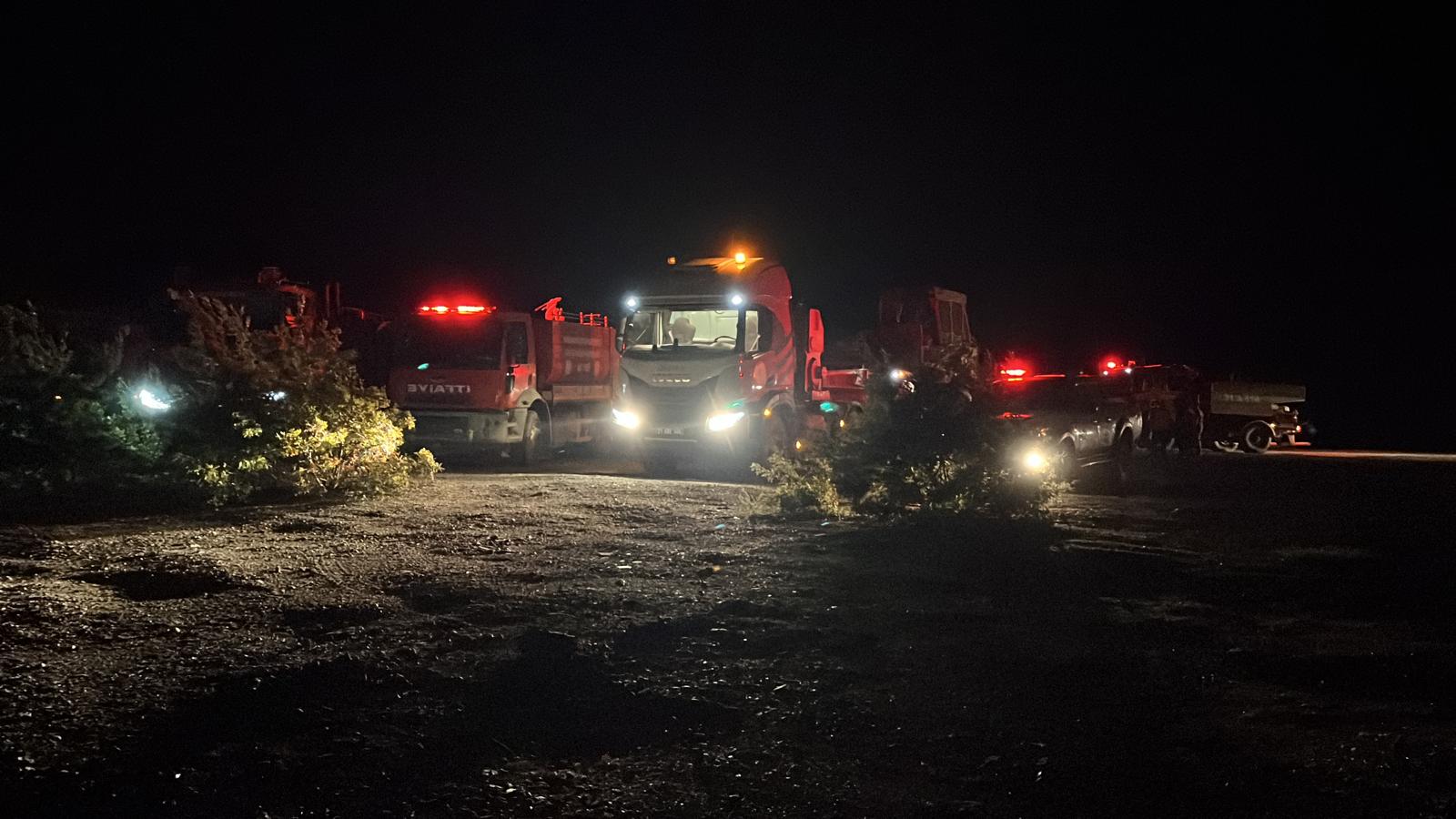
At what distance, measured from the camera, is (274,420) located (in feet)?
44.2

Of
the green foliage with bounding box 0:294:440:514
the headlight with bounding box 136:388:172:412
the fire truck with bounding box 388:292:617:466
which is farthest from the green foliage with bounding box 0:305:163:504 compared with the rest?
the fire truck with bounding box 388:292:617:466

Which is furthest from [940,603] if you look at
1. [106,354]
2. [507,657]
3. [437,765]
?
[106,354]

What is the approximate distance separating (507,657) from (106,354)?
933 cm

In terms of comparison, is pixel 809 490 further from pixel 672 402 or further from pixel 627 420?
pixel 627 420

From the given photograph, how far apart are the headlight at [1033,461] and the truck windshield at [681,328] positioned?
6.08m

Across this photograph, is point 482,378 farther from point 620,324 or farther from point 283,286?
point 283,286

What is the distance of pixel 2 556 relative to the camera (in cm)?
934

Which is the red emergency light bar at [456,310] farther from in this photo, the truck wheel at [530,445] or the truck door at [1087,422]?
the truck door at [1087,422]

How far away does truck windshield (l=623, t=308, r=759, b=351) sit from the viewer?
58.3ft

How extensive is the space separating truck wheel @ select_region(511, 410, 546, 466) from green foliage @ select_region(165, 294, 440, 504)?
161 inches

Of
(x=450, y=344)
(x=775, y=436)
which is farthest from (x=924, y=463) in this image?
(x=450, y=344)

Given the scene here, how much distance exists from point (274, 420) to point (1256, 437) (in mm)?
20948

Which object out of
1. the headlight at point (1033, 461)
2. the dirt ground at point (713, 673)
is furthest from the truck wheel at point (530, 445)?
the headlight at point (1033, 461)

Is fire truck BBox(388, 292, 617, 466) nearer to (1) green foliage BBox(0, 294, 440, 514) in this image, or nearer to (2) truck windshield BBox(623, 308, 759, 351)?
(2) truck windshield BBox(623, 308, 759, 351)
